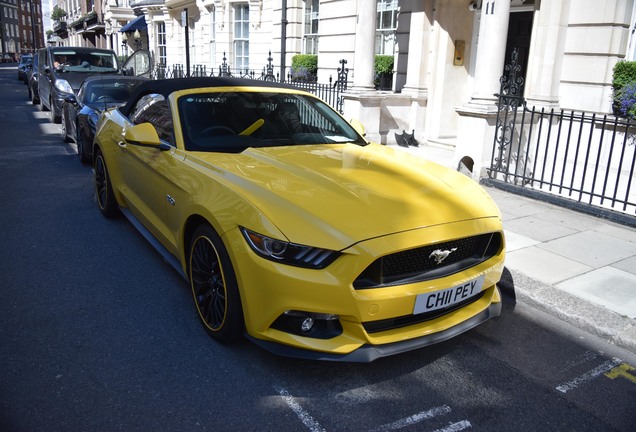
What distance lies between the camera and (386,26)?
13938 millimetres

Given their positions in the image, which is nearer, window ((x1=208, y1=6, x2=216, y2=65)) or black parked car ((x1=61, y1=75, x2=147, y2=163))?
black parked car ((x1=61, y1=75, x2=147, y2=163))

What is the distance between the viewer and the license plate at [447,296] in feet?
9.91

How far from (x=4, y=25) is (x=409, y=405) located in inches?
4612

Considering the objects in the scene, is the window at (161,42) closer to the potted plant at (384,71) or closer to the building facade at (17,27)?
the potted plant at (384,71)

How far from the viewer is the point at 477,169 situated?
27.8ft

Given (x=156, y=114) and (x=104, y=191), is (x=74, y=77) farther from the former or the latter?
(x=156, y=114)

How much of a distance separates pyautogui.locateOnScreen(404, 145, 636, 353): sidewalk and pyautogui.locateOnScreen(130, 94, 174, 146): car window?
10.5 ft

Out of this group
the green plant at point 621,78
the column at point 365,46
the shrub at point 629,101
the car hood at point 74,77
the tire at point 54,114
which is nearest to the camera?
the shrub at point 629,101

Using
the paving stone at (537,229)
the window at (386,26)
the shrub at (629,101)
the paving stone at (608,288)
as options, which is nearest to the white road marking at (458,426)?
the paving stone at (608,288)

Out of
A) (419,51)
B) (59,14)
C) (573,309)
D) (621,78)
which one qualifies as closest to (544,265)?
(573,309)

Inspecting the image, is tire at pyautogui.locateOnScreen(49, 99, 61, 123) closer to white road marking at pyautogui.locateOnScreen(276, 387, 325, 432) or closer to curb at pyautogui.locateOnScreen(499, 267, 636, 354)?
curb at pyautogui.locateOnScreen(499, 267, 636, 354)

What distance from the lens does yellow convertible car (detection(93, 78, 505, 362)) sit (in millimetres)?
2885

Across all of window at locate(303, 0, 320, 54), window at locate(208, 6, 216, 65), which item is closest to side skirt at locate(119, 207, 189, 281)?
window at locate(303, 0, 320, 54)

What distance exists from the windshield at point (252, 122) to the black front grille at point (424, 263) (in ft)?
5.69
